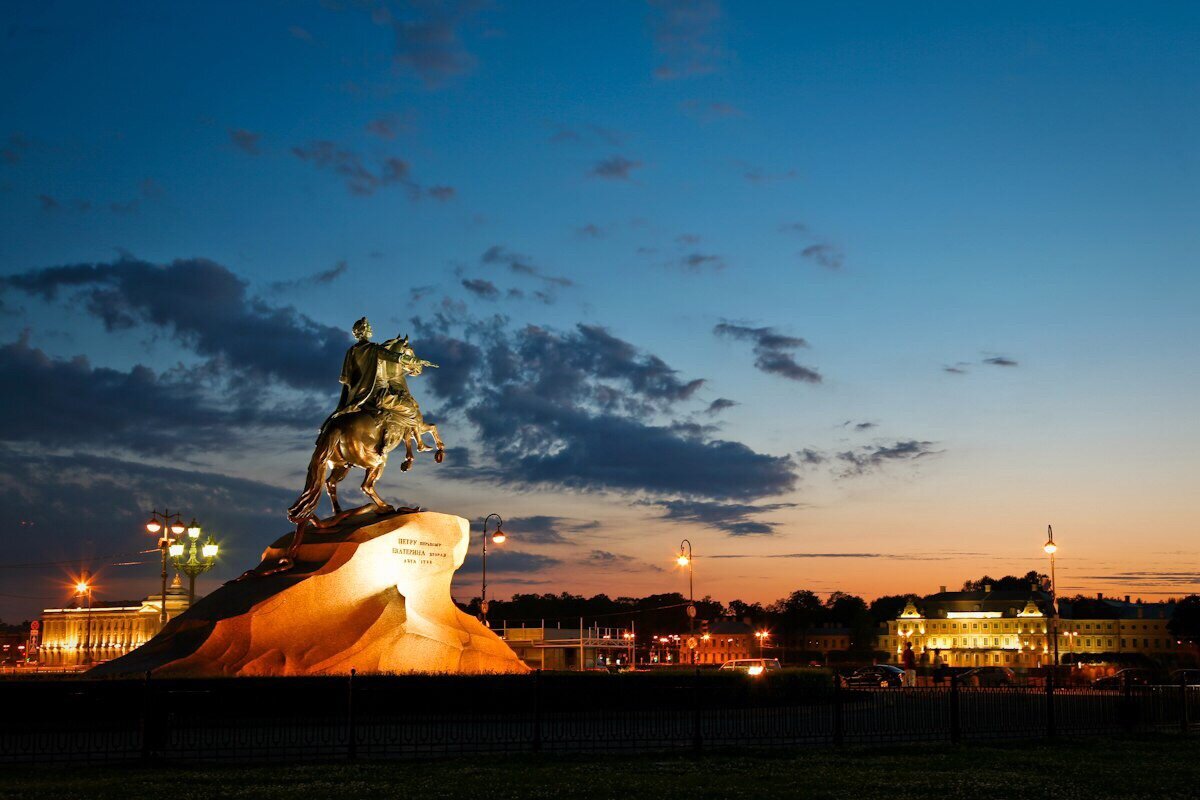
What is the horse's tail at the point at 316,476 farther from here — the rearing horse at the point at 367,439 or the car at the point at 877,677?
the car at the point at 877,677

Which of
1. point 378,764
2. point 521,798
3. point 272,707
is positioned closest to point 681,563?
point 272,707

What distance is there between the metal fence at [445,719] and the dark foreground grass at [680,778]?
4.82 feet

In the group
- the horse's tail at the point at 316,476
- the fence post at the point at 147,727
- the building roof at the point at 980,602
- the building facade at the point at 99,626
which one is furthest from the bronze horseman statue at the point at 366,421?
the building roof at the point at 980,602

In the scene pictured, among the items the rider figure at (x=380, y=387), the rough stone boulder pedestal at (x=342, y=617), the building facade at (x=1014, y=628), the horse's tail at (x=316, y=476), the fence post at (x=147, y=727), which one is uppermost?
the rider figure at (x=380, y=387)

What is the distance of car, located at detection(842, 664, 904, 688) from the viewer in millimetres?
46156

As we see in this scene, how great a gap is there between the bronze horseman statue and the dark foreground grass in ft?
42.6

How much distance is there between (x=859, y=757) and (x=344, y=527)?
15.0 metres

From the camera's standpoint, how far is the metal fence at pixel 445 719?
1905cm

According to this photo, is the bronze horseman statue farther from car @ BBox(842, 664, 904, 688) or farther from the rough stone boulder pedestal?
car @ BBox(842, 664, 904, 688)

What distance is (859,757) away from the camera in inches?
736

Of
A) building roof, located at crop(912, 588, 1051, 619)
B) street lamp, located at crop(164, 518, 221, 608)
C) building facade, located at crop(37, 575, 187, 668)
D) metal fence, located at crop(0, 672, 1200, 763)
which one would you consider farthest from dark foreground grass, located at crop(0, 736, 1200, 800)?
building roof, located at crop(912, 588, 1051, 619)

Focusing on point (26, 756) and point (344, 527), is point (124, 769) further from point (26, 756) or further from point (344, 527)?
point (344, 527)

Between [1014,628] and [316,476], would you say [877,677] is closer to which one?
[316,476]

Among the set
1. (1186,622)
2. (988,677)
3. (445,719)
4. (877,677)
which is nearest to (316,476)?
(445,719)
